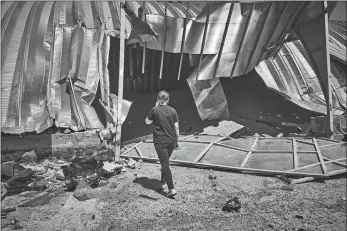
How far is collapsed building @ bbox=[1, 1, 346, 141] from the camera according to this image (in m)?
6.75

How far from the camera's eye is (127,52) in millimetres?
9055

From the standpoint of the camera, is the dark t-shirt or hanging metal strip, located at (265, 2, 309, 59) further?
hanging metal strip, located at (265, 2, 309, 59)

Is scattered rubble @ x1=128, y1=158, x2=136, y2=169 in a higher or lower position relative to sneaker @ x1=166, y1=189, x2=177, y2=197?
lower

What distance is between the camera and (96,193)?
15.1ft

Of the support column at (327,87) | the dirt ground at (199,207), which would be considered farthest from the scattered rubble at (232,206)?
the support column at (327,87)

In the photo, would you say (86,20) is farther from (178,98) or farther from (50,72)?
(178,98)

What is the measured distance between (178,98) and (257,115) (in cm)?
323

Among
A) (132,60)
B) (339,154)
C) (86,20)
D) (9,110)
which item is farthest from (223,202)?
(86,20)

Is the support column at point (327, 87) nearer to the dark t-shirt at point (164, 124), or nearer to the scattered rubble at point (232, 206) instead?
the scattered rubble at point (232, 206)

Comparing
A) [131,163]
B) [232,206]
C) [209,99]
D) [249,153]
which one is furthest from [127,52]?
[232,206]

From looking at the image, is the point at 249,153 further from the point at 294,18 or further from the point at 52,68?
the point at 52,68

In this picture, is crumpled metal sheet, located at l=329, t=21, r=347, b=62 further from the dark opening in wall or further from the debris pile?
the debris pile

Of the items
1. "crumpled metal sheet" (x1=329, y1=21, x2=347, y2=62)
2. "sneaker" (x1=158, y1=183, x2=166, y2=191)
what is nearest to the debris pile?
"sneaker" (x1=158, y1=183, x2=166, y2=191)

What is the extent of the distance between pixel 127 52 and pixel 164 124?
219 inches
